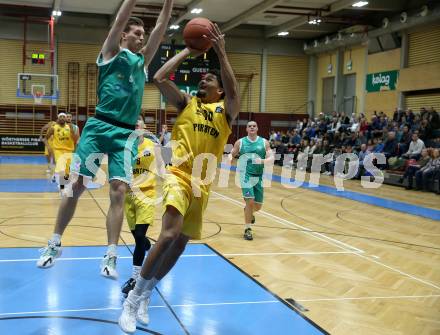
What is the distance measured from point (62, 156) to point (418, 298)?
8371 mm

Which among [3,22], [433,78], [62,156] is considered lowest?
[62,156]

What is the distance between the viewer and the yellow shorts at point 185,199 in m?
3.79

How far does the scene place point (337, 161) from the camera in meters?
18.3

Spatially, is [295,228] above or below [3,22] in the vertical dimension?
below

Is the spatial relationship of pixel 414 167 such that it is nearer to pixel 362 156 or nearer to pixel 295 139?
pixel 362 156

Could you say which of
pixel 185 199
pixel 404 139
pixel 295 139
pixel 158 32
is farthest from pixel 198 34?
pixel 295 139

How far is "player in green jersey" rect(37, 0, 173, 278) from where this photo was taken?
4.16m

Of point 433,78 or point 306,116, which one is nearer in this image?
point 433,78

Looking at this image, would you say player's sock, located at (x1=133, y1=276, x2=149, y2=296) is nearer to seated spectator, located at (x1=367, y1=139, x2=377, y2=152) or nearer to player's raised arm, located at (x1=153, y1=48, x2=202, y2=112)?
player's raised arm, located at (x1=153, y1=48, x2=202, y2=112)

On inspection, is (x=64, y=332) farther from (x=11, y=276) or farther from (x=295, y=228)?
(x=295, y=228)

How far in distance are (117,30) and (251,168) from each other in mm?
4488

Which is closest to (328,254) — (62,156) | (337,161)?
(62,156)

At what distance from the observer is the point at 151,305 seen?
4.73 m

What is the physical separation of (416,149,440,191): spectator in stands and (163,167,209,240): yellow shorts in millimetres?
11800
